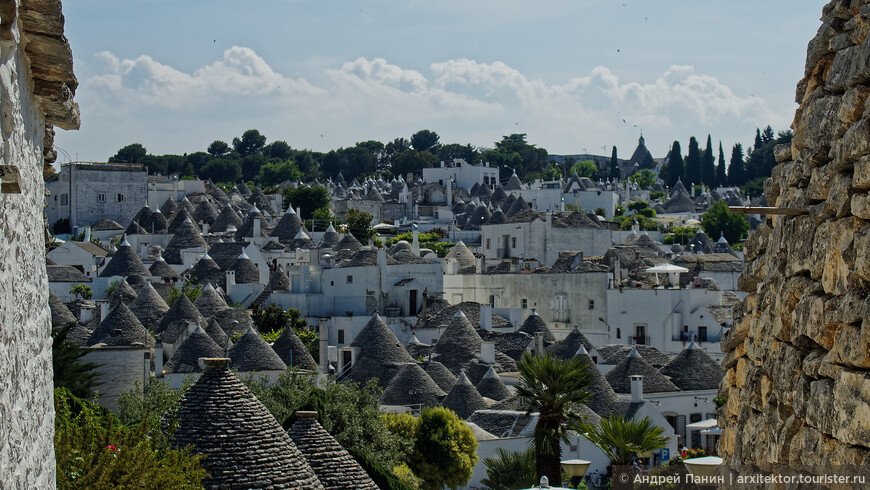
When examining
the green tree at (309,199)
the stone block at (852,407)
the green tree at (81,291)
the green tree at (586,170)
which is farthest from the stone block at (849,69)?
the green tree at (586,170)

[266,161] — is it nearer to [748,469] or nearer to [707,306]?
[707,306]

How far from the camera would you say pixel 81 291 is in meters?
63.5

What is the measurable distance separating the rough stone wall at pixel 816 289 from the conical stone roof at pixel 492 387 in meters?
34.8

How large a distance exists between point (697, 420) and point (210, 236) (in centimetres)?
4226

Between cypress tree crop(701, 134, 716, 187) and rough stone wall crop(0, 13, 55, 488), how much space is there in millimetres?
120188

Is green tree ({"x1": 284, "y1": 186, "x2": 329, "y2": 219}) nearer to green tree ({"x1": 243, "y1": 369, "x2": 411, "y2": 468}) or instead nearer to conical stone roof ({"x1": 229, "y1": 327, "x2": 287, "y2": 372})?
conical stone roof ({"x1": 229, "y1": 327, "x2": 287, "y2": 372})

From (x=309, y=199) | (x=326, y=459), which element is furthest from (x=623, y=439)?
(x=309, y=199)

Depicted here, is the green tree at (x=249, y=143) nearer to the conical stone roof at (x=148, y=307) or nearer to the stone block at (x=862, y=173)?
the conical stone roof at (x=148, y=307)

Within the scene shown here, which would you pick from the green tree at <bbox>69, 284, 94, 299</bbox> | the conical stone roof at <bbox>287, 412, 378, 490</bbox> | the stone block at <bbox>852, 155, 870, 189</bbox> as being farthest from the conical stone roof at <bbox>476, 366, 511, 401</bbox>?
the stone block at <bbox>852, 155, 870, 189</bbox>

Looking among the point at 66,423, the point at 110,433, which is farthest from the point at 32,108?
the point at 110,433

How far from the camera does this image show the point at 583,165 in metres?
142

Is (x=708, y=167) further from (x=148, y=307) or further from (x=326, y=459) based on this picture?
(x=326, y=459)

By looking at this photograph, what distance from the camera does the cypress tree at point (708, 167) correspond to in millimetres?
124125

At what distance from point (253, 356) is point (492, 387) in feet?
24.5
